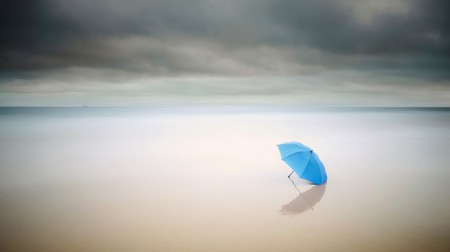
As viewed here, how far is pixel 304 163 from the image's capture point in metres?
8.62

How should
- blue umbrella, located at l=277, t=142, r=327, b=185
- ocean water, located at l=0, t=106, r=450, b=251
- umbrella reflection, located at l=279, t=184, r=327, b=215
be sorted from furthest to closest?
blue umbrella, located at l=277, t=142, r=327, b=185 → umbrella reflection, located at l=279, t=184, r=327, b=215 → ocean water, located at l=0, t=106, r=450, b=251

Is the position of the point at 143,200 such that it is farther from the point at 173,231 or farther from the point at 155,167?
the point at 155,167

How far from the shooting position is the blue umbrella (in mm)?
8617

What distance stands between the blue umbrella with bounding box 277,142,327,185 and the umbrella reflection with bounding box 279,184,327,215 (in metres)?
0.40

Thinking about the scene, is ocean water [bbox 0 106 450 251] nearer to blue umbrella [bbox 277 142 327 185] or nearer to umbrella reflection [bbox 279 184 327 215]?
umbrella reflection [bbox 279 184 327 215]

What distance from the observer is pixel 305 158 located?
862 centimetres

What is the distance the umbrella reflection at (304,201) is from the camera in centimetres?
719

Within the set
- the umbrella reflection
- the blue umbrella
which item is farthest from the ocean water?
the blue umbrella

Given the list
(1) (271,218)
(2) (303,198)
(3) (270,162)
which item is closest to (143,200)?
(1) (271,218)

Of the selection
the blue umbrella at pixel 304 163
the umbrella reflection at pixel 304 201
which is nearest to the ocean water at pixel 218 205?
the umbrella reflection at pixel 304 201

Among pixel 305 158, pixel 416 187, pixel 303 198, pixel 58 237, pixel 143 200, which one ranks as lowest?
pixel 58 237

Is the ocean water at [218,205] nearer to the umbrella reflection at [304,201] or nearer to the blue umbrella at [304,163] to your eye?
the umbrella reflection at [304,201]

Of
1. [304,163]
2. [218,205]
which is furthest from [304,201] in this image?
[218,205]

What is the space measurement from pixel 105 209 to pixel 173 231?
2.33 metres
